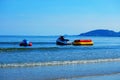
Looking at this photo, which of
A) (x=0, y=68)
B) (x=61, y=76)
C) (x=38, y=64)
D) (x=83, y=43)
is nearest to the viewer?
(x=61, y=76)

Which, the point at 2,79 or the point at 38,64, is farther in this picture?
the point at 38,64

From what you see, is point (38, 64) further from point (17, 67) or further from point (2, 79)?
point (2, 79)

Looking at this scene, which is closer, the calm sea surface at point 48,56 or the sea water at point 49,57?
the sea water at point 49,57

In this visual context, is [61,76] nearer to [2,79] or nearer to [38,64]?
[2,79]

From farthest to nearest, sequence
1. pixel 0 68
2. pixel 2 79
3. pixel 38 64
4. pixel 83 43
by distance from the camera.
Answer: pixel 83 43 → pixel 38 64 → pixel 0 68 → pixel 2 79

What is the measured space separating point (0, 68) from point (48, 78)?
5788 millimetres

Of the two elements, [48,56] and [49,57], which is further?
[48,56]

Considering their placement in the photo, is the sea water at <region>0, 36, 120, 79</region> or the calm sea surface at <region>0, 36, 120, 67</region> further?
the calm sea surface at <region>0, 36, 120, 67</region>

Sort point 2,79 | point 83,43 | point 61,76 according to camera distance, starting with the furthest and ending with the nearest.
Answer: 1. point 83,43
2. point 61,76
3. point 2,79

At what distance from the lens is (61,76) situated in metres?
19.3

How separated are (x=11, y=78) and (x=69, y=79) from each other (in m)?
3.03

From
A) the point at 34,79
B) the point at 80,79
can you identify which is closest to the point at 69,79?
the point at 80,79

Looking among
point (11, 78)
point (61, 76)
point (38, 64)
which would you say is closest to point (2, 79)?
point (11, 78)

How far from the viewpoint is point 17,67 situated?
2377cm
